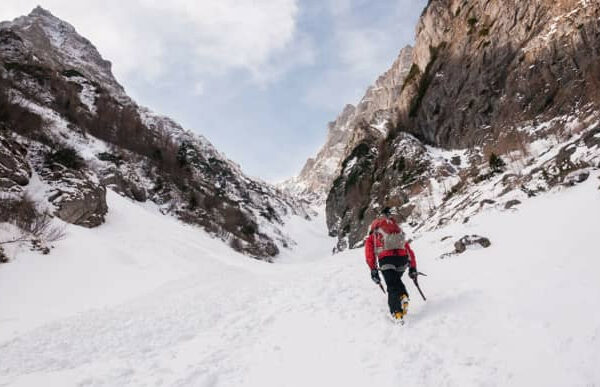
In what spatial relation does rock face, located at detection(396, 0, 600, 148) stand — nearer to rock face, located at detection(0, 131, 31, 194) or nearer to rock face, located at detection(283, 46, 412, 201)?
rock face, located at detection(283, 46, 412, 201)

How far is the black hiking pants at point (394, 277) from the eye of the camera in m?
5.70

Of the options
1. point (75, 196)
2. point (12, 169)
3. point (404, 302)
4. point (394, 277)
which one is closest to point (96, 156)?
point (75, 196)

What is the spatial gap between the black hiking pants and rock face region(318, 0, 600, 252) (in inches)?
286

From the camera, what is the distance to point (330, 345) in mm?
5180

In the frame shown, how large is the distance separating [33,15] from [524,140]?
101m

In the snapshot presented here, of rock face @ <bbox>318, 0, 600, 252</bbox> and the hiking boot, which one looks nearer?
the hiking boot

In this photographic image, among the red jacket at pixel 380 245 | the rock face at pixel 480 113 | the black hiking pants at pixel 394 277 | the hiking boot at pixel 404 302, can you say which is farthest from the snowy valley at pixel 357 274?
the red jacket at pixel 380 245

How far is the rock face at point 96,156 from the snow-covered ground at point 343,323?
10.5 meters

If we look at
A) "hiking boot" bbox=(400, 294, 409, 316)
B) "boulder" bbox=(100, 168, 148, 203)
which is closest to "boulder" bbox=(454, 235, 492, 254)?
"hiking boot" bbox=(400, 294, 409, 316)

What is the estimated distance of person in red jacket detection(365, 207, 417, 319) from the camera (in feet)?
19.3

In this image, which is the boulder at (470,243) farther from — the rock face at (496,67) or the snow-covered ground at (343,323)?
the rock face at (496,67)

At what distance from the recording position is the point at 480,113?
36.2m

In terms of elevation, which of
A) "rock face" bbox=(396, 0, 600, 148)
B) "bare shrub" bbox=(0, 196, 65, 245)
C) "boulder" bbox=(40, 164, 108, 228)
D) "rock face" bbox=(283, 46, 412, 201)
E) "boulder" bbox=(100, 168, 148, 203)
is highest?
"rock face" bbox=(283, 46, 412, 201)

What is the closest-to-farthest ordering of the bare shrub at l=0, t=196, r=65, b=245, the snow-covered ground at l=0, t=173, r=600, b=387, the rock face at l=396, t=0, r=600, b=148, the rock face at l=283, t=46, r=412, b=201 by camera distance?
the snow-covered ground at l=0, t=173, r=600, b=387
the bare shrub at l=0, t=196, r=65, b=245
the rock face at l=396, t=0, r=600, b=148
the rock face at l=283, t=46, r=412, b=201
